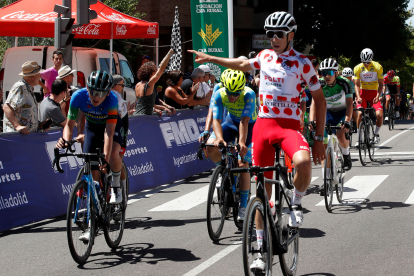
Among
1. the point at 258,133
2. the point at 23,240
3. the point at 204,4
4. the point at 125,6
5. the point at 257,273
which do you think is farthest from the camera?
the point at 125,6

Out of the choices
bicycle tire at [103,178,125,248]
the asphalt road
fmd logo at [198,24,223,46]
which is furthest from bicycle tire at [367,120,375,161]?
bicycle tire at [103,178,125,248]

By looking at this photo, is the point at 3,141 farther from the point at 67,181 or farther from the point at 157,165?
the point at 157,165

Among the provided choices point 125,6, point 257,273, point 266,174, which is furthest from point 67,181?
point 125,6

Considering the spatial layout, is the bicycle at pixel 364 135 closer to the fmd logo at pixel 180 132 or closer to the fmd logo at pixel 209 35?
the fmd logo at pixel 180 132

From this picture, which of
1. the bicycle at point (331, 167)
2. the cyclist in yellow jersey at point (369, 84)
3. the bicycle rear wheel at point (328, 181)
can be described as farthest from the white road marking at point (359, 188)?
the cyclist in yellow jersey at point (369, 84)

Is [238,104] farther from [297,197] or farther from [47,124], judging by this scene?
[47,124]

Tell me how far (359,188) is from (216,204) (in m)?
4.17

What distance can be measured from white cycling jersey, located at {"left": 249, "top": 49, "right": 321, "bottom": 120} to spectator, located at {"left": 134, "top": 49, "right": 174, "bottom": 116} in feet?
19.5

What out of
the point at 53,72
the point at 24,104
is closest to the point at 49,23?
the point at 53,72

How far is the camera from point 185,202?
9.70 metres

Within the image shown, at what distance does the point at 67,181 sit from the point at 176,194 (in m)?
2.14

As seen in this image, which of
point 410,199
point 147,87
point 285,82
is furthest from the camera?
point 147,87

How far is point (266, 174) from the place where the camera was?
18.1ft

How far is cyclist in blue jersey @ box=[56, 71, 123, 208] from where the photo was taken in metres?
6.36
